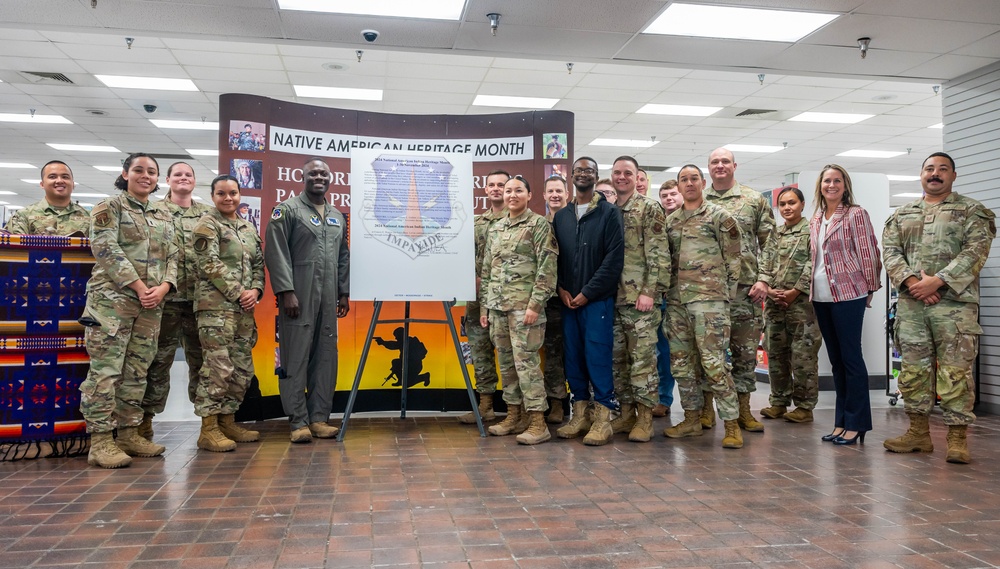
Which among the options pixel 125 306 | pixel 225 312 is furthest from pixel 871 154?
pixel 125 306

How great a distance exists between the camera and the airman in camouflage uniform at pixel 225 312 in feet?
14.4

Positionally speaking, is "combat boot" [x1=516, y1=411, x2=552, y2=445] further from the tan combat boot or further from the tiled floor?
the tan combat boot

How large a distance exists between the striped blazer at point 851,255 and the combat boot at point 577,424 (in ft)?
5.96

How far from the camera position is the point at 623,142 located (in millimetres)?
13055

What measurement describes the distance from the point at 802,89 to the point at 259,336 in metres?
8.12

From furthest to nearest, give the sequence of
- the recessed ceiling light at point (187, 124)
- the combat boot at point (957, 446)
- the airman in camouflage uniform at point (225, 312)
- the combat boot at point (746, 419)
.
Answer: the recessed ceiling light at point (187, 124)
the combat boot at point (746, 419)
the airman in camouflage uniform at point (225, 312)
the combat boot at point (957, 446)

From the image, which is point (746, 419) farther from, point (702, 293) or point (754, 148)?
point (754, 148)

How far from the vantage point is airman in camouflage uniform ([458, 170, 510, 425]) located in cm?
522

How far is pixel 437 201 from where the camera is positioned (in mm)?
4867

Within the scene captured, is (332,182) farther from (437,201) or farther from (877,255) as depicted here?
(877,255)

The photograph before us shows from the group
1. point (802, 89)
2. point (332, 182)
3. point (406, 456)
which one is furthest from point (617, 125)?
point (406, 456)

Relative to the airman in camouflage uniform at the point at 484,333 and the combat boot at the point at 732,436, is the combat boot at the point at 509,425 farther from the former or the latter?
the combat boot at the point at 732,436

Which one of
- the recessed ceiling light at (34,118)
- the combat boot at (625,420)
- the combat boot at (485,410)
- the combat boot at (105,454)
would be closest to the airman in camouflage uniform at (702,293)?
the combat boot at (625,420)

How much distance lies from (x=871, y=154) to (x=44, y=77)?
1460 centimetres
